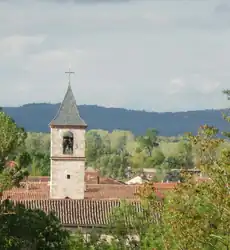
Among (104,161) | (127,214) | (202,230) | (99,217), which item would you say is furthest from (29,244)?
(104,161)

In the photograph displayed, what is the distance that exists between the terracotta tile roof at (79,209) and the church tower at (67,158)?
341cm

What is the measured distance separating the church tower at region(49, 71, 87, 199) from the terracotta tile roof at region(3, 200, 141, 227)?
341 cm

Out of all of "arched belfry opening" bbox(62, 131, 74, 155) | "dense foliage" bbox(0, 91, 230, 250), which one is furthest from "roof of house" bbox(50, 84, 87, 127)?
"dense foliage" bbox(0, 91, 230, 250)

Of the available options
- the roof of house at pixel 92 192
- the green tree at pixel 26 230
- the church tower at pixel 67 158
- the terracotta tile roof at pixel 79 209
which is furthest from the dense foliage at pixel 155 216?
the roof of house at pixel 92 192

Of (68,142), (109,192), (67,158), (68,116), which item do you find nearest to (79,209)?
(67,158)

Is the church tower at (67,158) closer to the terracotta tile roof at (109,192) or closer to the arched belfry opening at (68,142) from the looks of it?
the arched belfry opening at (68,142)

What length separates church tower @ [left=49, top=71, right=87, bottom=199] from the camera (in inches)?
2062

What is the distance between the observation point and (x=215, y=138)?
75.6 ft

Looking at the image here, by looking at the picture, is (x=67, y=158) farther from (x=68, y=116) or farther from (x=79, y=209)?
(x=79, y=209)

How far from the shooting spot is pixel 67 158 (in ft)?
172

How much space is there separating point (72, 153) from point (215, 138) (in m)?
29.8

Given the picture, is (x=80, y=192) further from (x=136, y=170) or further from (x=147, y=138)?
(x=147, y=138)

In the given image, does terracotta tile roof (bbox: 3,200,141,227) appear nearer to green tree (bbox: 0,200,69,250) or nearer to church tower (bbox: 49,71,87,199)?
church tower (bbox: 49,71,87,199)

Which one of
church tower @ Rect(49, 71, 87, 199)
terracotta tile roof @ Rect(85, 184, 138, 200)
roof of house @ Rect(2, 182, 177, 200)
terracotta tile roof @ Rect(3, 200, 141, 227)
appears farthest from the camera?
terracotta tile roof @ Rect(85, 184, 138, 200)
